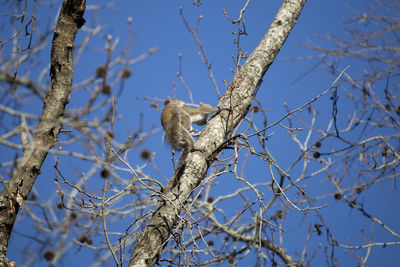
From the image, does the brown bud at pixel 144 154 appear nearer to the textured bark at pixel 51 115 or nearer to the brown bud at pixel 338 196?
the textured bark at pixel 51 115

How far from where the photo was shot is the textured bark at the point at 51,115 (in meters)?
2.06

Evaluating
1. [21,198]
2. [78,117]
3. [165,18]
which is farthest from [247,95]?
[165,18]

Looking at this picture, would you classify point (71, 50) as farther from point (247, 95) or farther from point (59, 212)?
point (59, 212)

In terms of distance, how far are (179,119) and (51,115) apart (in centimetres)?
274

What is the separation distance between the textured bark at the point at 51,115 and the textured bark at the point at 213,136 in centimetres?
87

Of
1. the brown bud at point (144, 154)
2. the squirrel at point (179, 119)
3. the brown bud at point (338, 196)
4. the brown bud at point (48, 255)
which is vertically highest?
the squirrel at point (179, 119)

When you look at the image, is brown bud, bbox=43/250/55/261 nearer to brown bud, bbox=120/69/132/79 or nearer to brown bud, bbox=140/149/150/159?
brown bud, bbox=140/149/150/159

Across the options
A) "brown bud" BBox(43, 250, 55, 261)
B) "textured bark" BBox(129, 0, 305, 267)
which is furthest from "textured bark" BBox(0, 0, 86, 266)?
"brown bud" BBox(43, 250, 55, 261)

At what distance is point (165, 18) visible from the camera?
64.0 metres

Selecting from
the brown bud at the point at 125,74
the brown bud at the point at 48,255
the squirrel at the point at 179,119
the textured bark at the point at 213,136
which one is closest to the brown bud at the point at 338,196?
the squirrel at the point at 179,119

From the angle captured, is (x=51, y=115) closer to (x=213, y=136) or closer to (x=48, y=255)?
(x=213, y=136)

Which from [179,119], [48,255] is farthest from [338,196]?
[48,255]

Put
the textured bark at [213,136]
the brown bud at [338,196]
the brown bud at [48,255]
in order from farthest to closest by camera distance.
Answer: the brown bud at [338,196], the brown bud at [48,255], the textured bark at [213,136]

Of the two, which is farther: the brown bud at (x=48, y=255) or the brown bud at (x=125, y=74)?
the brown bud at (x=48, y=255)
